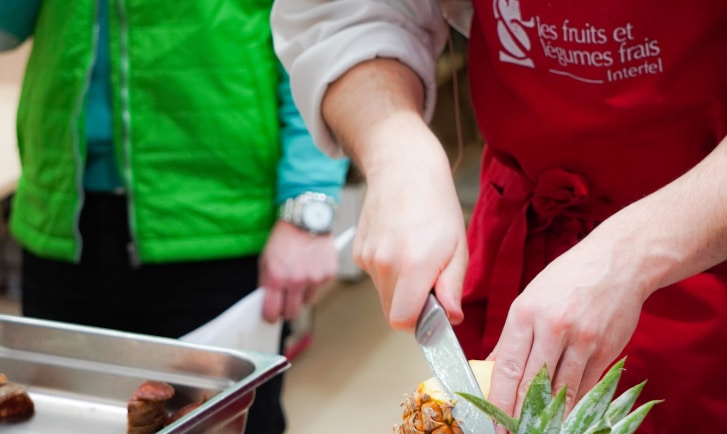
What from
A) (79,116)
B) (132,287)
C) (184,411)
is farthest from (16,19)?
(184,411)

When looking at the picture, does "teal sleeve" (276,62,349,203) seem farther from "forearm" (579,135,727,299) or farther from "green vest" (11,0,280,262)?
"forearm" (579,135,727,299)

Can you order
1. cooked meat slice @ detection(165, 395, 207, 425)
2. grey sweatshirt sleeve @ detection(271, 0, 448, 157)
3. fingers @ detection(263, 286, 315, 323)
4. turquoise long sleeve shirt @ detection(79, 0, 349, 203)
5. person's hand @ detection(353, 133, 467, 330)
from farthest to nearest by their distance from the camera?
turquoise long sleeve shirt @ detection(79, 0, 349, 203), fingers @ detection(263, 286, 315, 323), grey sweatshirt sleeve @ detection(271, 0, 448, 157), cooked meat slice @ detection(165, 395, 207, 425), person's hand @ detection(353, 133, 467, 330)

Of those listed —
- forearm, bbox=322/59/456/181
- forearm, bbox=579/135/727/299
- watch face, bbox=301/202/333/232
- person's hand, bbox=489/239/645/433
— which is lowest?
watch face, bbox=301/202/333/232

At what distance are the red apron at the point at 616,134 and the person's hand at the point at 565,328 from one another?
1.00ft

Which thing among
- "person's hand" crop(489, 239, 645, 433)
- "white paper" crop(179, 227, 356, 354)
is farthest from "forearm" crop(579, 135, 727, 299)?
"white paper" crop(179, 227, 356, 354)

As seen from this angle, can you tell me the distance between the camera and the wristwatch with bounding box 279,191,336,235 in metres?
1.68

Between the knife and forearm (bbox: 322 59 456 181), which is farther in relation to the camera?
forearm (bbox: 322 59 456 181)

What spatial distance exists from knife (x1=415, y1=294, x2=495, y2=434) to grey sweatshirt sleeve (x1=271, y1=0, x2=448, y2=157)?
0.37m

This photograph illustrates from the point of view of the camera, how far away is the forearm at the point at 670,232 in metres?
0.87

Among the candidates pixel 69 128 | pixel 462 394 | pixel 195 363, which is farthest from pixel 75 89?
pixel 462 394

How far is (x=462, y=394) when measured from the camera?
778 millimetres

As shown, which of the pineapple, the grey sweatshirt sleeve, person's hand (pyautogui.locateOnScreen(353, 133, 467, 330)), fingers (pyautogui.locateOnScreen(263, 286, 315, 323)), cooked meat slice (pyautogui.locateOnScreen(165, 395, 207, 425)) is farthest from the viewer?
fingers (pyautogui.locateOnScreen(263, 286, 315, 323))

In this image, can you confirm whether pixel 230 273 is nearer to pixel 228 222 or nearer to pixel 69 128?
pixel 228 222

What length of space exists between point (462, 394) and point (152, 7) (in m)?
1.05
